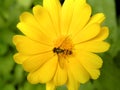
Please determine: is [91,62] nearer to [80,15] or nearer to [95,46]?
[95,46]

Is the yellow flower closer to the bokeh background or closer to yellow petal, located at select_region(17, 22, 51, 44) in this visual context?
yellow petal, located at select_region(17, 22, 51, 44)

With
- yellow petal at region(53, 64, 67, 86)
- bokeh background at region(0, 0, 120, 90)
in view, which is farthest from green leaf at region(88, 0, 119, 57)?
yellow petal at region(53, 64, 67, 86)

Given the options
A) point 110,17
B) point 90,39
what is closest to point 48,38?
point 90,39

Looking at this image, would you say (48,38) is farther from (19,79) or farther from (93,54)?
(19,79)

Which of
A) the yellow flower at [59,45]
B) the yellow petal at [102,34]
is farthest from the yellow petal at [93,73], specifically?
the yellow petal at [102,34]

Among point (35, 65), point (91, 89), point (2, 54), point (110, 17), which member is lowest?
point (91, 89)

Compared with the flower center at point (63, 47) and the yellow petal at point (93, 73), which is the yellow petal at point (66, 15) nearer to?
the flower center at point (63, 47)
